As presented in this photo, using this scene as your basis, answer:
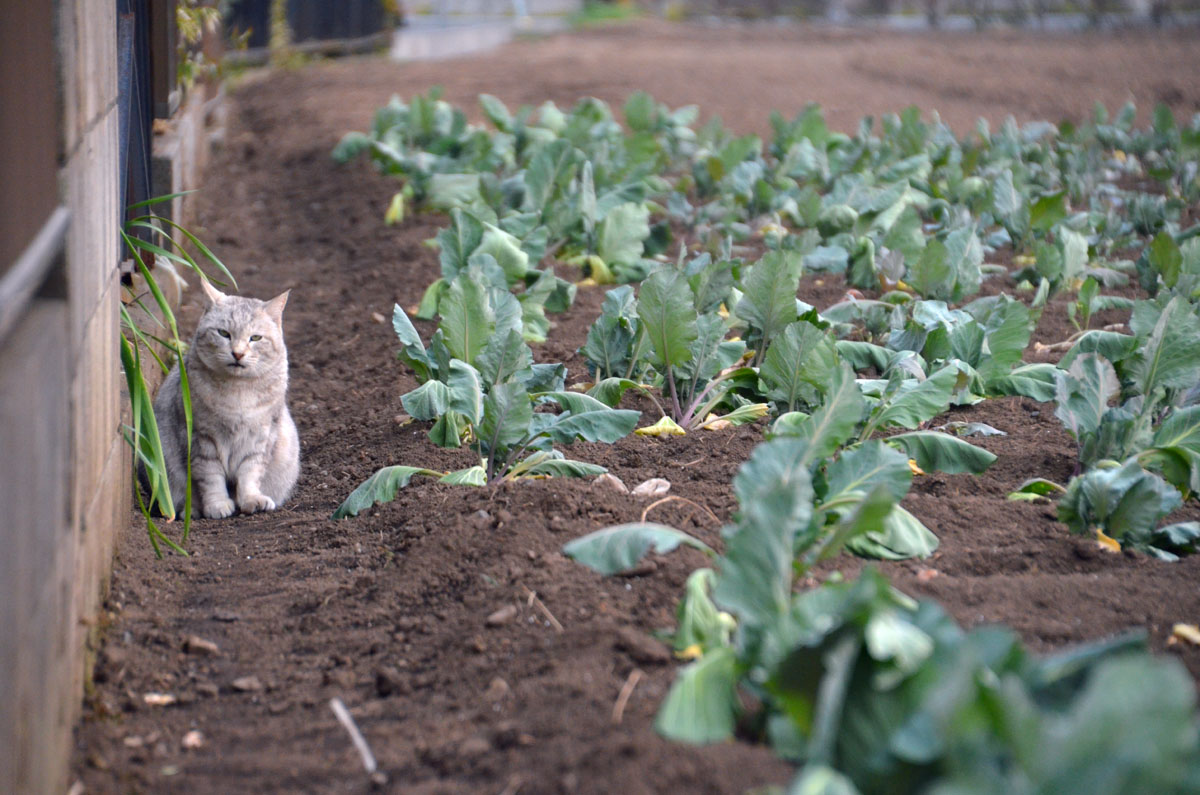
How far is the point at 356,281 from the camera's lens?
18.1 feet

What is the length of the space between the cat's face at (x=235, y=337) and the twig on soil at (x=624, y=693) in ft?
7.07

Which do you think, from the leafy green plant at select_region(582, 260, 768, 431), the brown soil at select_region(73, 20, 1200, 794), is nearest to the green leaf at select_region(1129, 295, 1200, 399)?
the brown soil at select_region(73, 20, 1200, 794)

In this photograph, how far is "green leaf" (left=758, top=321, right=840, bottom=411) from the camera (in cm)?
301

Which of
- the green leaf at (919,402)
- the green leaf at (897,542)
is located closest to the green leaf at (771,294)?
the green leaf at (919,402)

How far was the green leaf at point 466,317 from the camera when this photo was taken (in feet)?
10.3

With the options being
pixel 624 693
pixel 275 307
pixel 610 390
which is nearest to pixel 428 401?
pixel 610 390

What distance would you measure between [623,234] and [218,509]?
228 cm

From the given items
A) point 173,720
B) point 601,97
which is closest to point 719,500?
point 173,720

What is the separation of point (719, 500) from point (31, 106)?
1787mm

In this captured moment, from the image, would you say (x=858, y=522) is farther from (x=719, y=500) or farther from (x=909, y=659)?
(x=719, y=500)

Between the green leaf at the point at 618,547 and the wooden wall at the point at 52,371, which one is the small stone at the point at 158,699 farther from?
the green leaf at the point at 618,547

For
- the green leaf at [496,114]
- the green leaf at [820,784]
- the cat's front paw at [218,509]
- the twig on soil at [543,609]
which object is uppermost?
the green leaf at [496,114]

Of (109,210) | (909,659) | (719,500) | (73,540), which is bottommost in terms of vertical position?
(719,500)

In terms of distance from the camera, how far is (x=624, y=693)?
1.90m
